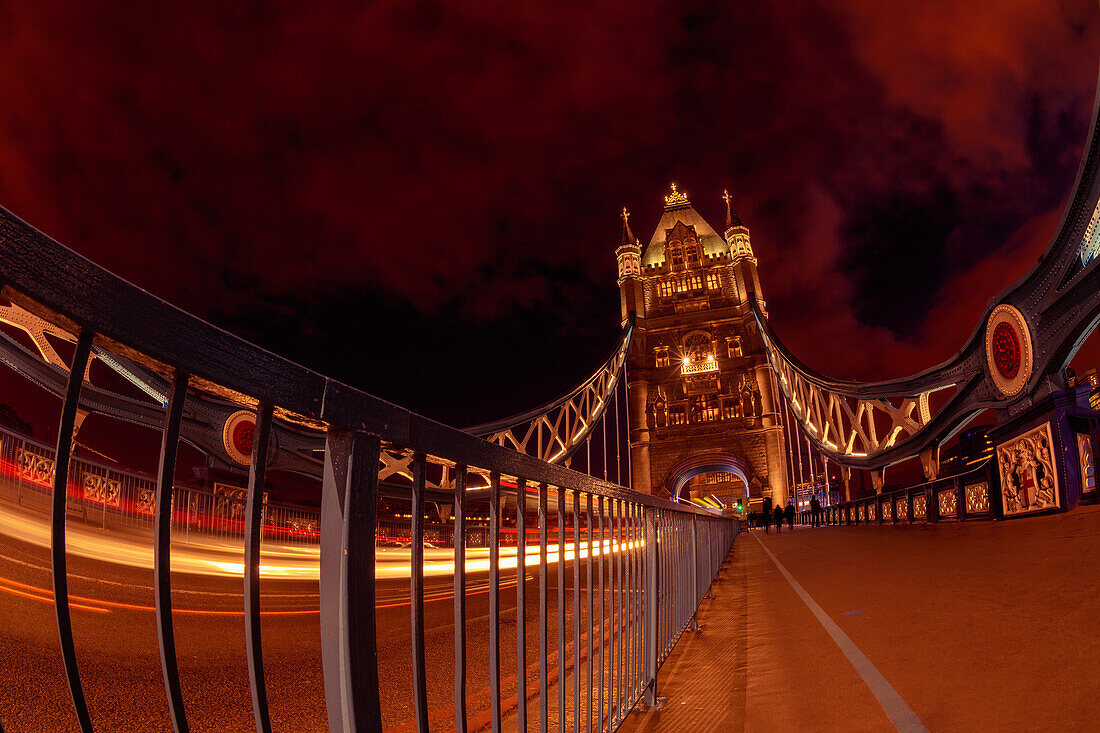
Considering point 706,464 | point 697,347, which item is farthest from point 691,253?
point 706,464

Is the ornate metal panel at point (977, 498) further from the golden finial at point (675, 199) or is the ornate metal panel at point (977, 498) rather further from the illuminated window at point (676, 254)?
the golden finial at point (675, 199)

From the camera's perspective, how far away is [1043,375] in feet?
28.1

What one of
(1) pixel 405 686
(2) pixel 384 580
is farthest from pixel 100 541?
(1) pixel 405 686

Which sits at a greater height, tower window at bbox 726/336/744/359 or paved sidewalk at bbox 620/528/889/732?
tower window at bbox 726/336/744/359

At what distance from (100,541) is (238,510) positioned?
2.64 meters

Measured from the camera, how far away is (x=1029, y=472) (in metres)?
7.94

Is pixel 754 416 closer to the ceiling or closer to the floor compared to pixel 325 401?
closer to the ceiling

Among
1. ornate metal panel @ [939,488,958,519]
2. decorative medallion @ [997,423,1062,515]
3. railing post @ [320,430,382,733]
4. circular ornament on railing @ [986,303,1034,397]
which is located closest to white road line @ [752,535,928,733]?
railing post @ [320,430,382,733]

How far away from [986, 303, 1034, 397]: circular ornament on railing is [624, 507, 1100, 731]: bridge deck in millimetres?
4329

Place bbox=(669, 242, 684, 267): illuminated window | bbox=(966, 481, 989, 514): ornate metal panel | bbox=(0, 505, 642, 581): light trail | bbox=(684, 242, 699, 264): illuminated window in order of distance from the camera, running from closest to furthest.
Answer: bbox=(0, 505, 642, 581): light trail
bbox=(966, 481, 989, 514): ornate metal panel
bbox=(684, 242, 699, 264): illuminated window
bbox=(669, 242, 684, 267): illuminated window

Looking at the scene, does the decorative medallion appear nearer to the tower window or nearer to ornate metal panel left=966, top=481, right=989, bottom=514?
ornate metal panel left=966, top=481, right=989, bottom=514

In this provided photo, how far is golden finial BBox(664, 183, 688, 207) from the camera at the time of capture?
7112 centimetres

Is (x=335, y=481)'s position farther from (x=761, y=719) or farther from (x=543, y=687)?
(x=761, y=719)

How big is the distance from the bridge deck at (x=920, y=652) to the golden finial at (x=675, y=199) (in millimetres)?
69510
